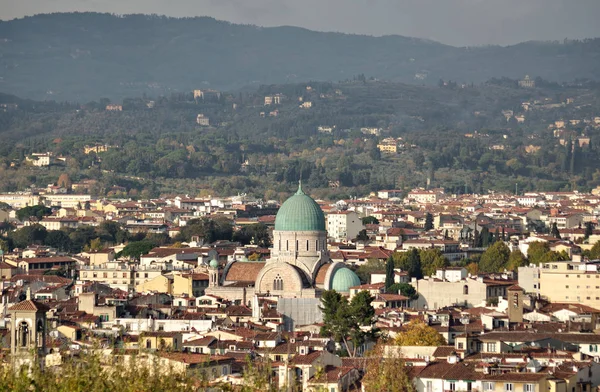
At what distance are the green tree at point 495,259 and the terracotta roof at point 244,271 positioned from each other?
49.7 ft

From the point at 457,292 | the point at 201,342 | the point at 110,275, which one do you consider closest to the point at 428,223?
the point at 110,275

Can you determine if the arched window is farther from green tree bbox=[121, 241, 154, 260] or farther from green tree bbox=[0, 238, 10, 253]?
green tree bbox=[0, 238, 10, 253]

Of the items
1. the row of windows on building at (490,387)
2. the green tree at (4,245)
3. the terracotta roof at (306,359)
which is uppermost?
the green tree at (4,245)

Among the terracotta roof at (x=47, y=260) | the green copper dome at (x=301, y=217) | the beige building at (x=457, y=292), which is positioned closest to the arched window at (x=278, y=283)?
the green copper dome at (x=301, y=217)

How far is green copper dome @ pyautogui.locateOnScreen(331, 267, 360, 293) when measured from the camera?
55.0 metres

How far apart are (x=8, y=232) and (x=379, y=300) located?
4893 centimetres

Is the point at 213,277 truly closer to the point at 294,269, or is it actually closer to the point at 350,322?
the point at 294,269

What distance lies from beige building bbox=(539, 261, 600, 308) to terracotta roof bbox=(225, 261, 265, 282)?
8.67 meters

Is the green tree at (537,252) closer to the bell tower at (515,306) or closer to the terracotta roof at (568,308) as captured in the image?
the terracotta roof at (568,308)

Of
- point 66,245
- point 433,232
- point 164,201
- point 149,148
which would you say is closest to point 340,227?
point 433,232

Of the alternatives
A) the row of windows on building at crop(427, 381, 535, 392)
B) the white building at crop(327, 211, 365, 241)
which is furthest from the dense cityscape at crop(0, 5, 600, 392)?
the white building at crop(327, 211, 365, 241)

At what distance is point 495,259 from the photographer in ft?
240

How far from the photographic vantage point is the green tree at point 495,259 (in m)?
71.9

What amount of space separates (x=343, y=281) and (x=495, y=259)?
1887 cm
